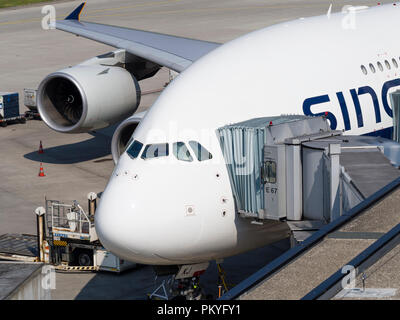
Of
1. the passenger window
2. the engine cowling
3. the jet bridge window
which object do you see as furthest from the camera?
the engine cowling

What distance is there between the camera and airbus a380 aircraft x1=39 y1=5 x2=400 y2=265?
15.1m

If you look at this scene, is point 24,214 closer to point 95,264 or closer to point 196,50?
point 95,264

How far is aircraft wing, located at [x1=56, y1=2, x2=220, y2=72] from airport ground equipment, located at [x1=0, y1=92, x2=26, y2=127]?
5575 mm

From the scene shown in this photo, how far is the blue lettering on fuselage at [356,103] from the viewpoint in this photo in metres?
17.3

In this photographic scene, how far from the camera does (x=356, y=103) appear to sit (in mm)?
18250

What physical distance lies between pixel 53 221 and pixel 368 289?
14.0m

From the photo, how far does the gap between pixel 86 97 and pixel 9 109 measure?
1181 cm

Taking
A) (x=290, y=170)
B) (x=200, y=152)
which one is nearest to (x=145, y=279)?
(x=200, y=152)

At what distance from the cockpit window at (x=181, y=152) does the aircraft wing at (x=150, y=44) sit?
10.9 m

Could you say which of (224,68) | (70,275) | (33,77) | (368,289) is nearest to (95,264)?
(70,275)

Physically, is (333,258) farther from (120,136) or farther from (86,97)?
(86,97)

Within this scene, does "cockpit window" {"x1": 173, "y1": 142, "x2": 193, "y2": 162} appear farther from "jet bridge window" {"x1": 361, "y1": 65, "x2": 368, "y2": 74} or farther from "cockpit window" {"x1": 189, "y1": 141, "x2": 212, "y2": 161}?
"jet bridge window" {"x1": 361, "y1": 65, "x2": 368, "y2": 74}

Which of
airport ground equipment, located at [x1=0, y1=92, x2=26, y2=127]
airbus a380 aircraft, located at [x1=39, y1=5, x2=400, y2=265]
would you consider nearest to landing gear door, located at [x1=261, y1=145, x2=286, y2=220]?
airbus a380 aircraft, located at [x1=39, y1=5, x2=400, y2=265]

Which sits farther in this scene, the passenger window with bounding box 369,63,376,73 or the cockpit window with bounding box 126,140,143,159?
the passenger window with bounding box 369,63,376,73
